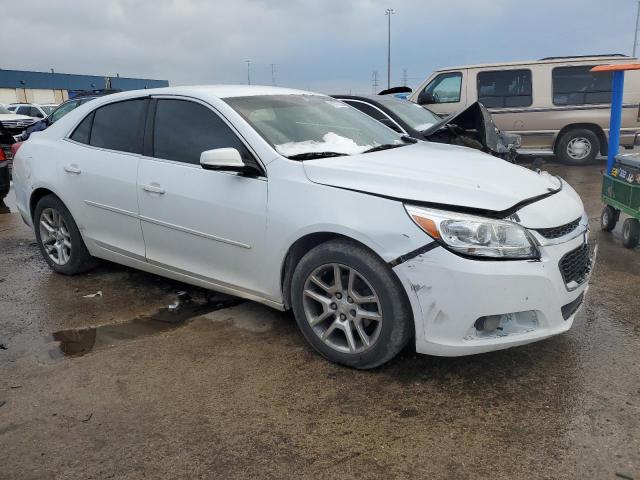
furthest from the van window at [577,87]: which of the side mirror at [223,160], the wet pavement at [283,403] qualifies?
the side mirror at [223,160]

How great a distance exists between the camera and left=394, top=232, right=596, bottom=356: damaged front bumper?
2666 millimetres

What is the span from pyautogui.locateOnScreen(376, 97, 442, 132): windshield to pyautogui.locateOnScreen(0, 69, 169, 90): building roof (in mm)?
49375

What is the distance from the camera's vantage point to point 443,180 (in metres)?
2.97

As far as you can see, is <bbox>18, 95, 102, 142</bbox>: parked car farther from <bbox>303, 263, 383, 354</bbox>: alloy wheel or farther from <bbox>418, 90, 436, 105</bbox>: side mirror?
<bbox>303, 263, 383, 354</bbox>: alloy wheel

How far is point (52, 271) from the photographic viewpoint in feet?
16.9

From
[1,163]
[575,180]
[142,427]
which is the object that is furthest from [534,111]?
[142,427]

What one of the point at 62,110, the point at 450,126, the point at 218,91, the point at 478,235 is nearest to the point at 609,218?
the point at 450,126

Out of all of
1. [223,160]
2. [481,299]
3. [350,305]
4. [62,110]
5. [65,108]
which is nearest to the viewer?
[481,299]

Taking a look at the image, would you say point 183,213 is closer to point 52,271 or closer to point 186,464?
point 186,464

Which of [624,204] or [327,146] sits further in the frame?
[624,204]

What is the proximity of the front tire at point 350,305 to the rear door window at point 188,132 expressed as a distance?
36.0 inches

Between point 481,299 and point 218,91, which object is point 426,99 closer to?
point 218,91

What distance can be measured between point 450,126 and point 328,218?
4.56 metres

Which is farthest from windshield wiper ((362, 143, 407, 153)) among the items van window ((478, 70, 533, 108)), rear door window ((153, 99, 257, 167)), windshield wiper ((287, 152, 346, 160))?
van window ((478, 70, 533, 108))
